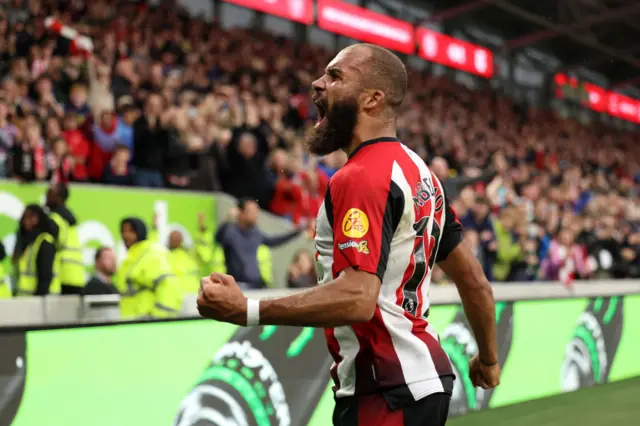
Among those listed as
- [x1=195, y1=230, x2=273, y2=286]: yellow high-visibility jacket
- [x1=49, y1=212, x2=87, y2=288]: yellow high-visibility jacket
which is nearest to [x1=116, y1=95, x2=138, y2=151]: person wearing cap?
[x1=195, y1=230, x2=273, y2=286]: yellow high-visibility jacket

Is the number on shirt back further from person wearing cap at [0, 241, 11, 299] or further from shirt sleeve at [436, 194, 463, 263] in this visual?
person wearing cap at [0, 241, 11, 299]

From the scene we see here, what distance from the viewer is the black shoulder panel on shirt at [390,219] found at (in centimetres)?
198

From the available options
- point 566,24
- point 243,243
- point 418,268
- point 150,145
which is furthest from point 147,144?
point 566,24

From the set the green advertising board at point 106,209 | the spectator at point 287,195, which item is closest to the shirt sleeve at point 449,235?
the green advertising board at point 106,209

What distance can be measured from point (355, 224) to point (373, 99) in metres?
0.38

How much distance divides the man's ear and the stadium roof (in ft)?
72.1

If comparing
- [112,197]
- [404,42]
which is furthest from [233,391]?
[404,42]

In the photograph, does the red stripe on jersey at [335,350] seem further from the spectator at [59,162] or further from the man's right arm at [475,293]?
the spectator at [59,162]

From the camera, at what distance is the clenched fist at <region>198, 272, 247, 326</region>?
1.85m

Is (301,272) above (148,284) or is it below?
below

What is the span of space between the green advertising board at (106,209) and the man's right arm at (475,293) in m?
5.87

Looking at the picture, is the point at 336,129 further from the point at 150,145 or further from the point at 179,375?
the point at 150,145

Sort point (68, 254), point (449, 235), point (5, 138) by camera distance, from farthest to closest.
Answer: point (5, 138), point (68, 254), point (449, 235)

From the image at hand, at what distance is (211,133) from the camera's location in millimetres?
9609
